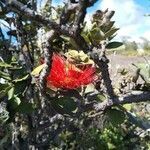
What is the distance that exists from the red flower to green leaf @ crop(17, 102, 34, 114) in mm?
223

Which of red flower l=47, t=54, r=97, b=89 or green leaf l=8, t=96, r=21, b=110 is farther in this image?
green leaf l=8, t=96, r=21, b=110

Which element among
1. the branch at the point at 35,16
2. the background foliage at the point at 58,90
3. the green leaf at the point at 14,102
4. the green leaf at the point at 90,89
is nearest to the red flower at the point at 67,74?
the background foliage at the point at 58,90

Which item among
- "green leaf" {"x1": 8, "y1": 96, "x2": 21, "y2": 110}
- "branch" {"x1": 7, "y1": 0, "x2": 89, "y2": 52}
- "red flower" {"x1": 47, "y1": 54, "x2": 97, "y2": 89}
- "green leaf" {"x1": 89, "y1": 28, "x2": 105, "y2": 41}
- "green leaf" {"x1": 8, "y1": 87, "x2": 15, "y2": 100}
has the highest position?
"branch" {"x1": 7, "y1": 0, "x2": 89, "y2": 52}

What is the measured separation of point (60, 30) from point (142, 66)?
84cm

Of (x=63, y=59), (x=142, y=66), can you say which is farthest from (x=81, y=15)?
(x=142, y=66)

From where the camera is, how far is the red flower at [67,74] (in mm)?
1846

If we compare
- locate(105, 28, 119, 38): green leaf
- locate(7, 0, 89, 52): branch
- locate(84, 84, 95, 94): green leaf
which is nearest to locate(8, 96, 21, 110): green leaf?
locate(84, 84, 95, 94): green leaf

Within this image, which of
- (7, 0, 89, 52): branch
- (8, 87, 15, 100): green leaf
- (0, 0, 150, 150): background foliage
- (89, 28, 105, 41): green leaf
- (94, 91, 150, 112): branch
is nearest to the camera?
(7, 0, 89, 52): branch

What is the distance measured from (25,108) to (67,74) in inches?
12.6

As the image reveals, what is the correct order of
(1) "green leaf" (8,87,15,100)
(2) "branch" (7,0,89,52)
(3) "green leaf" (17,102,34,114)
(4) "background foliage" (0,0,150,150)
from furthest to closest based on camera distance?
(3) "green leaf" (17,102,34,114) → (1) "green leaf" (8,87,15,100) → (4) "background foliage" (0,0,150,150) → (2) "branch" (7,0,89,52)

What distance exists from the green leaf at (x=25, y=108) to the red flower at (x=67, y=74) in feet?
0.73

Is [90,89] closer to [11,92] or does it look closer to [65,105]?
[65,105]

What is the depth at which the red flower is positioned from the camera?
1.85m

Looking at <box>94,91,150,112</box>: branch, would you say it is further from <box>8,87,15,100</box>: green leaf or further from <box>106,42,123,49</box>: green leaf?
<box>8,87,15,100</box>: green leaf
